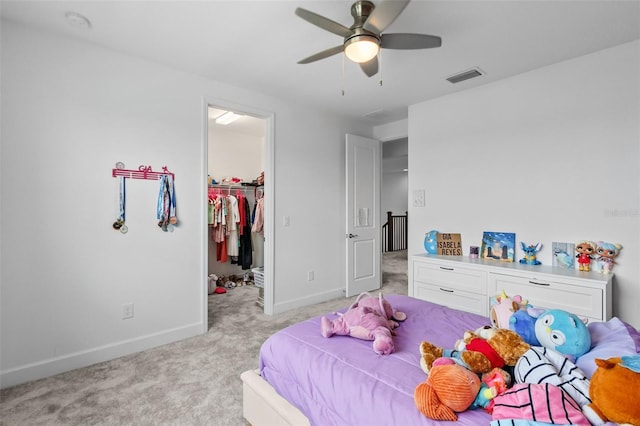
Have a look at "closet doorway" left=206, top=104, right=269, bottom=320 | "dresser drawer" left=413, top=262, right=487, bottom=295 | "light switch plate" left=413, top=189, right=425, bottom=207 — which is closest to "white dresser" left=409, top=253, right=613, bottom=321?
"dresser drawer" left=413, top=262, right=487, bottom=295

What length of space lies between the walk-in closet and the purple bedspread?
2.58 m

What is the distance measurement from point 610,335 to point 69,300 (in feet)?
10.6

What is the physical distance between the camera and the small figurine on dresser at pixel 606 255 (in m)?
2.34

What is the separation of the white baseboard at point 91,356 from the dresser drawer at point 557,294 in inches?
111

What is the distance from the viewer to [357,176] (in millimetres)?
4230

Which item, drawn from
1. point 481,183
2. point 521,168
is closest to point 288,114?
point 481,183

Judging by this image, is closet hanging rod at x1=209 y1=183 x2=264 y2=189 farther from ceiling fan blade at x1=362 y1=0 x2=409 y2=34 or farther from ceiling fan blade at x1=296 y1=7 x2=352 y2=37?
ceiling fan blade at x1=362 y1=0 x2=409 y2=34

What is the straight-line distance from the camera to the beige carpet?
5.69 ft

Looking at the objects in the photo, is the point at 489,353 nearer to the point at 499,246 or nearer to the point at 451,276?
the point at 451,276

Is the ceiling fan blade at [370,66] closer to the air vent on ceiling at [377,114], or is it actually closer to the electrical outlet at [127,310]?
the air vent on ceiling at [377,114]

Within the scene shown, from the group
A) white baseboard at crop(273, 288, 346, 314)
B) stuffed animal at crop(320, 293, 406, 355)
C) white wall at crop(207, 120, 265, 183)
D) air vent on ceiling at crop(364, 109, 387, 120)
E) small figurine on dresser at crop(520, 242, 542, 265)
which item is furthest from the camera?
white wall at crop(207, 120, 265, 183)

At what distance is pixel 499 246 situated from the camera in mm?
2979

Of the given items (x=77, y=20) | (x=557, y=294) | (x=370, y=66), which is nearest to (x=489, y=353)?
(x=557, y=294)

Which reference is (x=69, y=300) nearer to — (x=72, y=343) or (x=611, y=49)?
(x=72, y=343)
